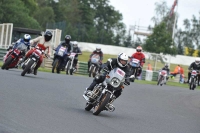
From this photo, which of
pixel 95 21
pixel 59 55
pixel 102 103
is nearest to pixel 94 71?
pixel 59 55

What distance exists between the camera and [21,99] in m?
14.1

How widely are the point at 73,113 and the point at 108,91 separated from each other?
905 millimetres

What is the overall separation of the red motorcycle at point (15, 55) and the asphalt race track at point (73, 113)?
3.50 meters

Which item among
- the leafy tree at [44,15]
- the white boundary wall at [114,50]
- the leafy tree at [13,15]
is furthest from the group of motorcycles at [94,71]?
the leafy tree at [44,15]

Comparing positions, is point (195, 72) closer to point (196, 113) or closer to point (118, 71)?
point (196, 113)

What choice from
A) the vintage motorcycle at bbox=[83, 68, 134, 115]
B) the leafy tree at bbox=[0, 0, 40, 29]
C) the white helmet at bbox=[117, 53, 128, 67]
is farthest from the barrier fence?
the white helmet at bbox=[117, 53, 128, 67]

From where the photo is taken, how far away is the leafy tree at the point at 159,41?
65.3m

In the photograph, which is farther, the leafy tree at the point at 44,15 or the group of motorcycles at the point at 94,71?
the leafy tree at the point at 44,15

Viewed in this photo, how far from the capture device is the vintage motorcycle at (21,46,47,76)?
21.1 metres

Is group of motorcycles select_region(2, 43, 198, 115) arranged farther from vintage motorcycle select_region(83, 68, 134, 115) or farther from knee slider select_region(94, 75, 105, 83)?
knee slider select_region(94, 75, 105, 83)

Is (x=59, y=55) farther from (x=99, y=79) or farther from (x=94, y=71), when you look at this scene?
(x=99, y=79)

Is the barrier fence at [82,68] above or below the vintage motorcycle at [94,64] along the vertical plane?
below

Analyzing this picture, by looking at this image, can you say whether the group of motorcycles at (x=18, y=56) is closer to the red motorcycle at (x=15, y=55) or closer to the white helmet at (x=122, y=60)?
the red motorcycle at (x=15, y=55)

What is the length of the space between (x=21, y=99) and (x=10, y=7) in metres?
50.3
